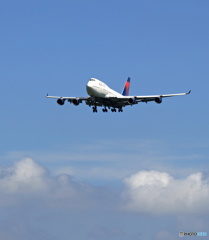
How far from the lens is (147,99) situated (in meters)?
107

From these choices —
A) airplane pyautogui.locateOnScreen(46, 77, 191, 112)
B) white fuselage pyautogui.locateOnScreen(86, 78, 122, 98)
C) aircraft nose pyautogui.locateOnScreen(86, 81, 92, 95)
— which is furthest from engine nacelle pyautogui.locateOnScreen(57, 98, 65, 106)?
aircraft nose pyautogui.locateOnScreen(86, 81, 92, 95)

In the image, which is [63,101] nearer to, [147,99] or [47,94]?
[47,94]

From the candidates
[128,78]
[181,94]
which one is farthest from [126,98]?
[128,78]

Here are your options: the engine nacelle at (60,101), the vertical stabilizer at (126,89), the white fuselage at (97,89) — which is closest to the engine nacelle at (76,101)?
the engine nacelle at (60,101)

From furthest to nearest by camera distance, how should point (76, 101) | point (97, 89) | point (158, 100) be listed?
1. point (76, 101)
2. point (158, 100)
3. point (97, 89)

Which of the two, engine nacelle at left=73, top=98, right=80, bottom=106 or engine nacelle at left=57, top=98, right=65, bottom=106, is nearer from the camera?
engine nacelle at left=73, top=98, right=80, bottom=106

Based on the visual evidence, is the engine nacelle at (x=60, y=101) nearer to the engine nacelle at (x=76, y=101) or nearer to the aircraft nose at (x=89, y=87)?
the engine nacelle at (x=76, y=101)

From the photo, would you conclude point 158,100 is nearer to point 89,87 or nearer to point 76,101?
point 89,87

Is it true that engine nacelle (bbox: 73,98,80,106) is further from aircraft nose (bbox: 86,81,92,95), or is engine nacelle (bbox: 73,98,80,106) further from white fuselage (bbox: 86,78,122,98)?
aircraft nose (bbox: 86,81,92,95)

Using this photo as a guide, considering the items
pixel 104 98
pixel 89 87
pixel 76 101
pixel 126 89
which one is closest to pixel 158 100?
pixel 104 98

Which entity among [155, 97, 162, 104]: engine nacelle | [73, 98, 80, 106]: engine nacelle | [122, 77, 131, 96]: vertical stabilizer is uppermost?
[122, 77, 131, 96]: vertical stabilizer

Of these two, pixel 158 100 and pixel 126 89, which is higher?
pixel 126 89

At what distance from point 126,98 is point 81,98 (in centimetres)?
1131

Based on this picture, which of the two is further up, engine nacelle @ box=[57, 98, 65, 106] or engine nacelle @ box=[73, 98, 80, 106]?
engine nacelle @ box=[57, 98, 65, 106]
